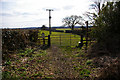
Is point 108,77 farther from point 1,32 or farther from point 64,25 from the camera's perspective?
point 64,25

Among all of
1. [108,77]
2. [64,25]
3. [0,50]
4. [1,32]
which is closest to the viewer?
[108,77]

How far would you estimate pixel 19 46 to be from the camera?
884 cm

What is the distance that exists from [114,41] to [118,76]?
121 centimetres

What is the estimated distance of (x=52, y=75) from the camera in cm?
438

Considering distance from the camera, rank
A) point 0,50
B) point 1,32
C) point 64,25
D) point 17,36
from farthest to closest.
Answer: point 64,25
point 17,36
point 1,32
point 0,50

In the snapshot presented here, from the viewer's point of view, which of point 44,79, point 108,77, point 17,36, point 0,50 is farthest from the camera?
point 17,36

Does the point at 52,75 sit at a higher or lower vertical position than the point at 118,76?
lower

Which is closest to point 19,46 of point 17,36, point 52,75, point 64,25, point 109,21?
point 17,36

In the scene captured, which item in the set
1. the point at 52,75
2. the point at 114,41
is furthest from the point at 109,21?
the point at 52,75

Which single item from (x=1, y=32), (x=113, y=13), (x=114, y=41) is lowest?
(x=114, y=41)

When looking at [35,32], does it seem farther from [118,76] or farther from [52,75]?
[118,76]

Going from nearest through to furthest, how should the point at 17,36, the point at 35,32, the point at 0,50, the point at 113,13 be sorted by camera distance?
the point at 113,13 → the point at 0,50 → the point at 17,36 → the point at 35,32

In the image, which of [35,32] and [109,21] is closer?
[109,21]

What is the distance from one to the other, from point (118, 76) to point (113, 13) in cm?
252
